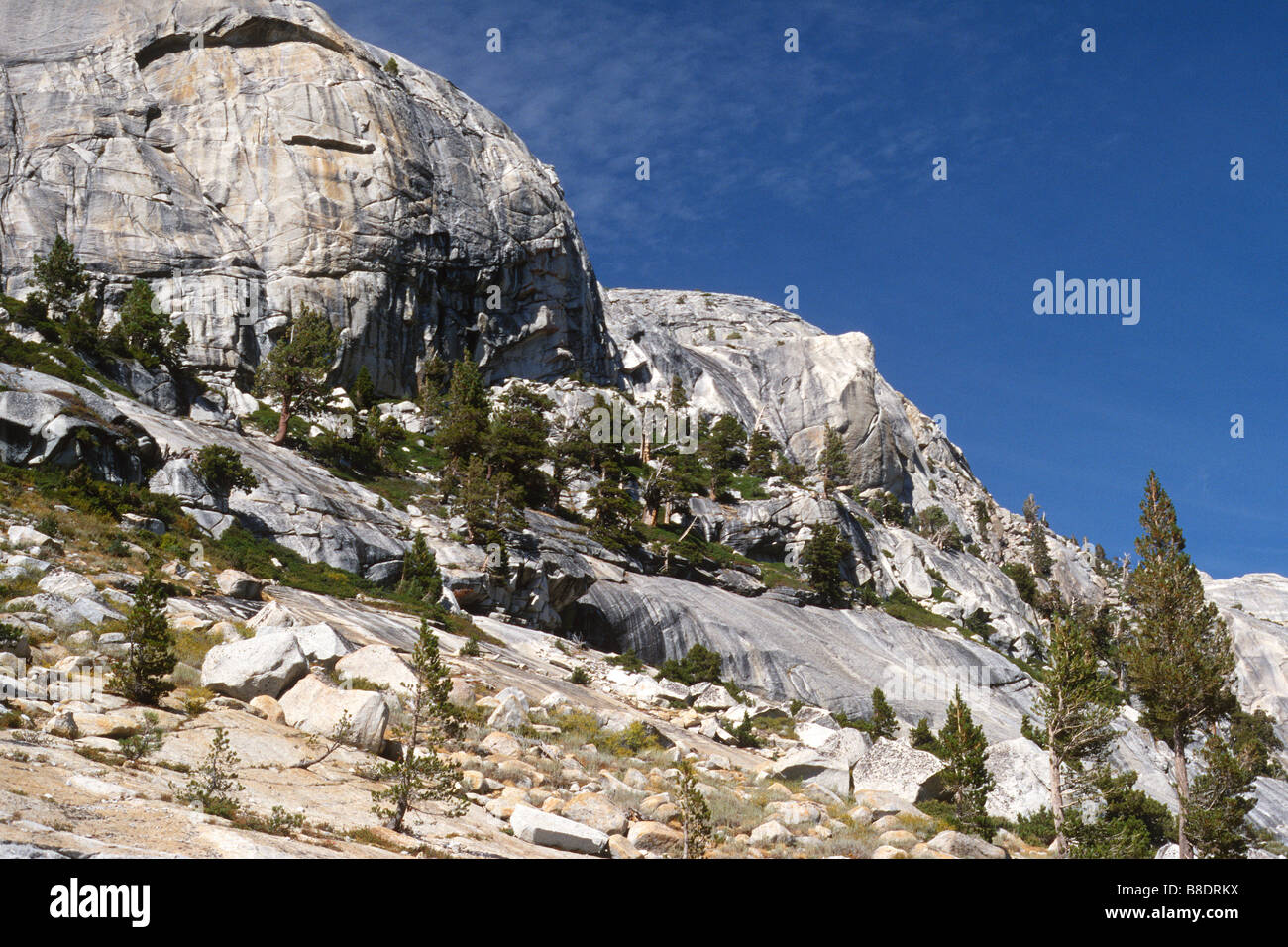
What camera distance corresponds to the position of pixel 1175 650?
31.8 metres

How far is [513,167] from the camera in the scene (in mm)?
90875

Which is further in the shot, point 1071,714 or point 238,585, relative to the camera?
point 1071,714

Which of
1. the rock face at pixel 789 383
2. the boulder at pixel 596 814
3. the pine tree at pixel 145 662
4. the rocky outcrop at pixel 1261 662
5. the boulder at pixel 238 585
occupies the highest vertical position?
the rock face at pixel 789 383

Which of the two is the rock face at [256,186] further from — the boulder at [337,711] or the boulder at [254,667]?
the boulder at [337,711]

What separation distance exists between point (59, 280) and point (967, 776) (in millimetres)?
61255

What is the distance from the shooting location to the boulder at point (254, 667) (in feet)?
53.0

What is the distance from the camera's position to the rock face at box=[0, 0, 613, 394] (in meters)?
67.7

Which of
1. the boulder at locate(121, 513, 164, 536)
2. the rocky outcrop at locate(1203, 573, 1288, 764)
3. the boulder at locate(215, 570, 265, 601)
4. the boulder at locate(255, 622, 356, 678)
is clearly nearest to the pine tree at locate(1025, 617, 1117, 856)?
the boulder at locate(255, 622, 356, 678)

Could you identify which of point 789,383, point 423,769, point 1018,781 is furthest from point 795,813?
point 789,383

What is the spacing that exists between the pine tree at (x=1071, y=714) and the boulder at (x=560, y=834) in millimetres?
19183

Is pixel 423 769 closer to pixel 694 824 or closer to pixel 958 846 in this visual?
pixel 694 824

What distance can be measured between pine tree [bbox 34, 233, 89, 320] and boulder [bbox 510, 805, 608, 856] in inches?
2218

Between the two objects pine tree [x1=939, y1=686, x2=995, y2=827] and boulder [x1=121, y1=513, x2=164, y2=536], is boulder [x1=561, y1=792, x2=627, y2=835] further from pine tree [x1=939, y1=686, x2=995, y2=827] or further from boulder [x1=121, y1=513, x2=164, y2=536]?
boulder [x1=121, y1=513, x2=164, y2=536]

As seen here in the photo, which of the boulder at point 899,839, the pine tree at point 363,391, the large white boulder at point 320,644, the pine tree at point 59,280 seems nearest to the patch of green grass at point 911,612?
the pine tree at point 363,391
